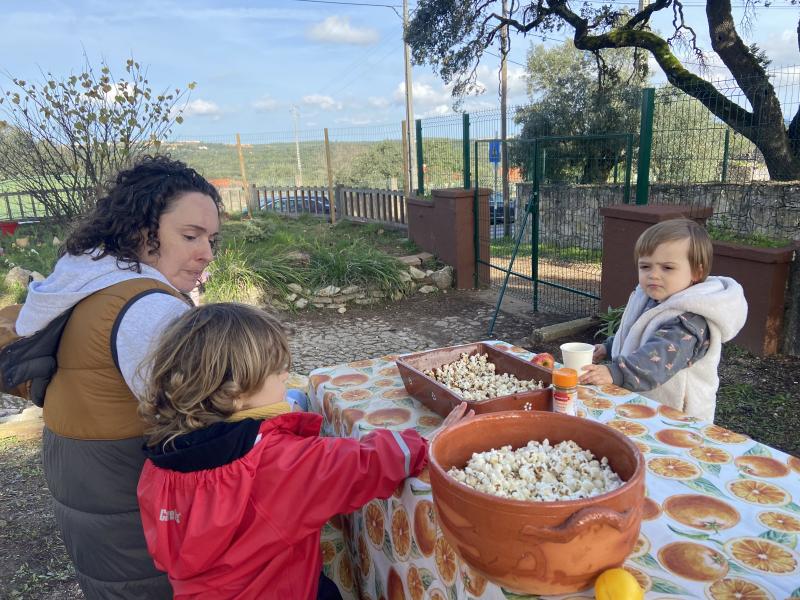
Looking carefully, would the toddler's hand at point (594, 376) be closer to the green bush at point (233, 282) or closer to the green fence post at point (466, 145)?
the green bush at point (233, 282)

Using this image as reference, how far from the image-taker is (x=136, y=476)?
1439 millimetres

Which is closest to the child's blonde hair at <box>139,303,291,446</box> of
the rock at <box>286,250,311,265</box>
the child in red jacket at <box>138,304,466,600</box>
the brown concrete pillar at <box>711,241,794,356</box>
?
the child in red jacket at <box>138,304,466,600</box>

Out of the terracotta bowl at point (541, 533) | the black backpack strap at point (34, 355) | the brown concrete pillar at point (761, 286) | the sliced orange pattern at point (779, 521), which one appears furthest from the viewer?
the brown concrete pillar at point (761, 286)

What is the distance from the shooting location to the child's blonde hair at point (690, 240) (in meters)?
1.92

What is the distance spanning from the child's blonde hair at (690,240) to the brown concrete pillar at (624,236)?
2.77 m

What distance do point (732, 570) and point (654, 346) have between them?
0.98 meters

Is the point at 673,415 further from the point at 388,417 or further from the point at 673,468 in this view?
the point at 388,417

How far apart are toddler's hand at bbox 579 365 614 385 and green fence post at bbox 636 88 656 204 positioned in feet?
12.9

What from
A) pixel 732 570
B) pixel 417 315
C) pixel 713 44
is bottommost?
pixel 417 315

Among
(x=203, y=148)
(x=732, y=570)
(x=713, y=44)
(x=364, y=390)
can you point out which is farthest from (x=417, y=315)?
(x=203, y=148)

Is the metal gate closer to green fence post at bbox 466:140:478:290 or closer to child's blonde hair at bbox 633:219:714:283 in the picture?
green fence post at bbox 466:140:478:290

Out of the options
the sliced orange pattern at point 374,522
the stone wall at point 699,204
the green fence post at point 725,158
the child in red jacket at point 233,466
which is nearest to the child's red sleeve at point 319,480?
the child in red jacket at point 233,466

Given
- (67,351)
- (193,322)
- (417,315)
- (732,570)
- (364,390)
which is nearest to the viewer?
(732,570)

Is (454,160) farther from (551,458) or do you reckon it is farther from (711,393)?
(551,458)
